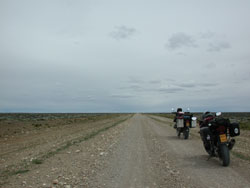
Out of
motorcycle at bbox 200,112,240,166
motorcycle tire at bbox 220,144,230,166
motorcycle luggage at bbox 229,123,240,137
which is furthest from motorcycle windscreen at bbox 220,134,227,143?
motorcycle luggage at bbox 229,123,240,137

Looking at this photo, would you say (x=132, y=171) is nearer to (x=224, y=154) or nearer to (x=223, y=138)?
(x=224, y=154)

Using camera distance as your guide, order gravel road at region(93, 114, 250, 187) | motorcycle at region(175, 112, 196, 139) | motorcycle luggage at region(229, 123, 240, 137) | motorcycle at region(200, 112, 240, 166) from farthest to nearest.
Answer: motorcycle at region(175, 112, 196, 139), motorcycle luggage at region(229, 123, 240, 137), motorcycle at region(200, 112, 240, 166), gravel road at region(93, 114, 250, 187)

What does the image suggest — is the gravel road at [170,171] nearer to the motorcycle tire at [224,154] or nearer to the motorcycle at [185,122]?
the motorcycle tire at [224,154]

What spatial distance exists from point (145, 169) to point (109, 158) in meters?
2.09

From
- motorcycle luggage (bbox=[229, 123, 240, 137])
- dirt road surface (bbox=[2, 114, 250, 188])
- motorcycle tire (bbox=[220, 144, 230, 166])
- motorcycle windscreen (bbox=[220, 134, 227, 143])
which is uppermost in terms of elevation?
motorcycle luggage (bbox=[229, 123, 240, 137])

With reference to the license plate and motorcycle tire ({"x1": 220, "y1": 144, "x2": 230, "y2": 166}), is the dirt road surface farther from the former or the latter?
the license plate

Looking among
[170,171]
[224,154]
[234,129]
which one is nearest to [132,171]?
[170,171]

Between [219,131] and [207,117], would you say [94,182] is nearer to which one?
[219,131]

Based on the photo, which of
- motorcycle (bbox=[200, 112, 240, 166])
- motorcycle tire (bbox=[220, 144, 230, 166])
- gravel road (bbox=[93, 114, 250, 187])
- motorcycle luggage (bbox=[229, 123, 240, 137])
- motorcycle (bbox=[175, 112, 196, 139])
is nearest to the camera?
gravel road (bbox=[93, 114, 250, 187])

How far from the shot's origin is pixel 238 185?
5.83 m

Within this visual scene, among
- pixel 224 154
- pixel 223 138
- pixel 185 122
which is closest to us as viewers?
pixel 224 154

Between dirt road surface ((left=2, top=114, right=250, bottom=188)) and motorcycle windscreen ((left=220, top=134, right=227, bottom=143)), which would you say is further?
motorcycle windscreen ((left=220, top=134, right=227, bottom=143))

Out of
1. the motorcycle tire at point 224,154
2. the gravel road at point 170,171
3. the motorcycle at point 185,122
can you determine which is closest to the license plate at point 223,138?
the motorcycle tire at point 224,154

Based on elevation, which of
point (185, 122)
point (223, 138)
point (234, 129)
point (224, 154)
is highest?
point (234, 129)
